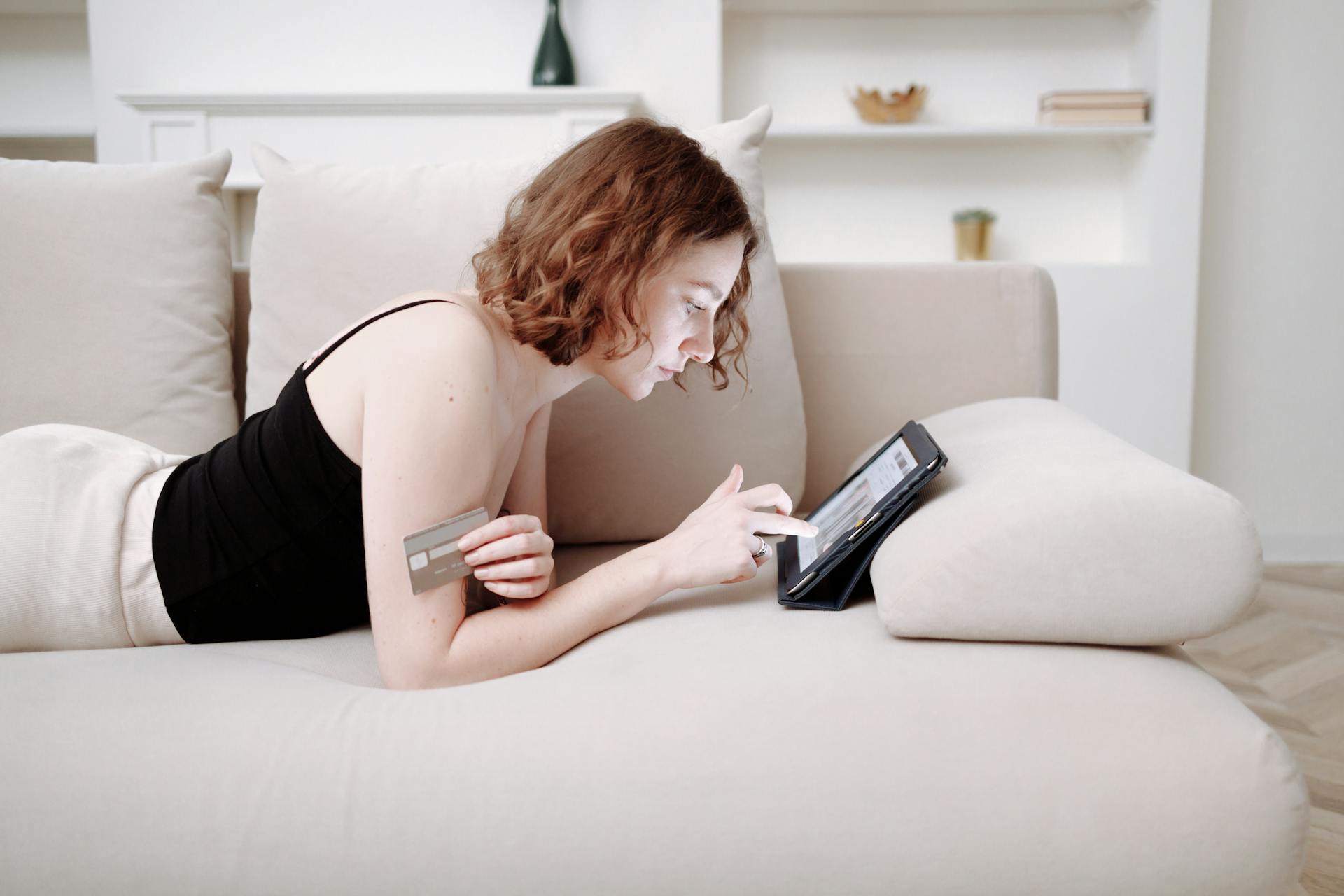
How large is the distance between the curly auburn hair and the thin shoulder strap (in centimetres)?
10

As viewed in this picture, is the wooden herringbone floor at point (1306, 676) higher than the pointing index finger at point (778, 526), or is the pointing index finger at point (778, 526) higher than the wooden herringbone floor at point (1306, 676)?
the pointing index finger at point (778, 526)

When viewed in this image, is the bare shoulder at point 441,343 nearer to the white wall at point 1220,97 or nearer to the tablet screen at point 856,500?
the tablet screen at point 856,500

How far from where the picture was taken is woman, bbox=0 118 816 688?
35.8 inches

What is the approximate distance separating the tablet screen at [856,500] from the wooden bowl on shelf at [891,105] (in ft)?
7.69

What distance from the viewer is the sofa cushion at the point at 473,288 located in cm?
140

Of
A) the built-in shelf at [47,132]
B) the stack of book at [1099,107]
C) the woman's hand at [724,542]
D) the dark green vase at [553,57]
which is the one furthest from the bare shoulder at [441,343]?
the built-in shelf at [47,132]

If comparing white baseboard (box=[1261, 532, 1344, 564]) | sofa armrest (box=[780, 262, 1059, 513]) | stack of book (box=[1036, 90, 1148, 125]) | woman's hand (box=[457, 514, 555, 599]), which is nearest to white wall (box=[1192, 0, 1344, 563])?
white baseboard (box=[1261, 532, 1344, 564])

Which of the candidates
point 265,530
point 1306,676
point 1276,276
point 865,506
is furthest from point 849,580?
point 1276,276

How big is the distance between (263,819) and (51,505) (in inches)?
18.4

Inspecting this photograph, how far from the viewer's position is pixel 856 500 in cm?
110

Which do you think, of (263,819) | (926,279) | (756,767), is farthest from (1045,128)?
(263,819)

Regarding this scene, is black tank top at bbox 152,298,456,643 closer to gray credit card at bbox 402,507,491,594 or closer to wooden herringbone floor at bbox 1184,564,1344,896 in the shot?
gray credit card at bbox 402,507,491,594

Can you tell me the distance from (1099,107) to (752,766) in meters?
2.92

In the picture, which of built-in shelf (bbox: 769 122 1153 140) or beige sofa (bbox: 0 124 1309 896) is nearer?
beige sofa (bbox: 0 124 1309 896)
